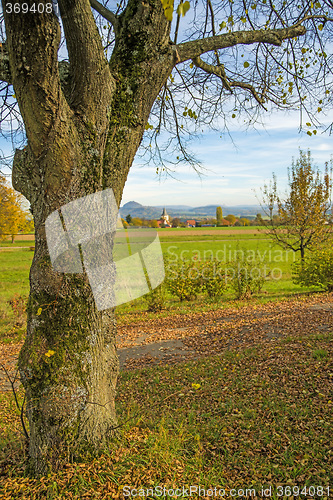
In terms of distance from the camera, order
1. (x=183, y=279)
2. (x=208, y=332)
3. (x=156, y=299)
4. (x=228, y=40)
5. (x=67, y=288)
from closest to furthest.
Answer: (x=67, y=288)
(x=228, y=40)
(x=208, y=332)
(x=156, y=299)
(x=183, y=279)

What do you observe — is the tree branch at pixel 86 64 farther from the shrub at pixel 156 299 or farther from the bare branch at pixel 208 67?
the shrub at pixel 156 299

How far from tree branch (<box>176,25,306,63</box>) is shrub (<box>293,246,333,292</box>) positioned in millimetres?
8279

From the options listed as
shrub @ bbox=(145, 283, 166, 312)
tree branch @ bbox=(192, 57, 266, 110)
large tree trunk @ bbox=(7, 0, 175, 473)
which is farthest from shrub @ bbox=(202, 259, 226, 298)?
large tree trunk @ bbox=(7, 0, 175, 473)

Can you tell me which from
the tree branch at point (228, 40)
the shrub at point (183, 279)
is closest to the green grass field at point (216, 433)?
the tree branch at point (228, 40)

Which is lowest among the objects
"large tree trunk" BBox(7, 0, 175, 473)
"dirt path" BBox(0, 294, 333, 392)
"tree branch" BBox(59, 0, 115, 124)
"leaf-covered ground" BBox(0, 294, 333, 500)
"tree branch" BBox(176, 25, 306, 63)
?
"dirt path" BBox(0, 294, 333, 392)

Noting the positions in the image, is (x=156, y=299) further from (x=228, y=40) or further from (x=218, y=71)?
(x=228, y=40)

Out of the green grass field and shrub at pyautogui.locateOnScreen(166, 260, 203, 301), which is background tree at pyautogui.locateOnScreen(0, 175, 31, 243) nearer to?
shrub at pyautogui.locateOnScreen(166, 260, 203, 301)

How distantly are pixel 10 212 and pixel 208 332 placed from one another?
2031cm

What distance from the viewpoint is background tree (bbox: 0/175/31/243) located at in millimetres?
21281

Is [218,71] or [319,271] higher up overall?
[218,71]

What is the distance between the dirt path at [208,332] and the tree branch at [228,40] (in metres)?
Result: 4.40

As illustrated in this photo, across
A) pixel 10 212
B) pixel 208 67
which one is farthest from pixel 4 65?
pixel 10 212

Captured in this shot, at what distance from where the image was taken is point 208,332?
6.86m

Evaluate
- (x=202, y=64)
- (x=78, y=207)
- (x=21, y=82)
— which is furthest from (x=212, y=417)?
Result: (x=202, y=64)
